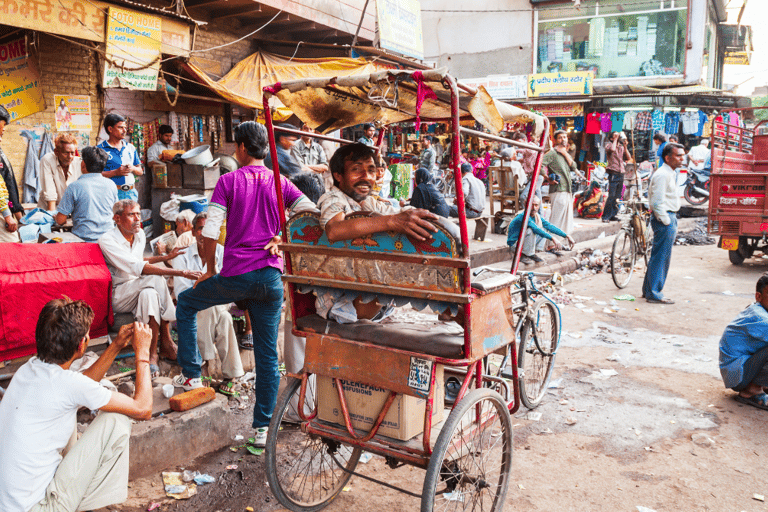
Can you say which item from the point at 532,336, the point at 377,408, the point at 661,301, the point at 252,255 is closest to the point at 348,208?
the point at 252,255

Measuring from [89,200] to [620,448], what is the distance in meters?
4.82

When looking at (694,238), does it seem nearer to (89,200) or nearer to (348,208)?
(348,208)

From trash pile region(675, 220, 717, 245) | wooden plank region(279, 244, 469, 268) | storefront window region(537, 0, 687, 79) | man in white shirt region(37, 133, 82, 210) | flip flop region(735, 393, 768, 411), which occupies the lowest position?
flip flop region(735, 393, 768, 411)

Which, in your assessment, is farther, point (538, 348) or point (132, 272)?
point (538, 348)

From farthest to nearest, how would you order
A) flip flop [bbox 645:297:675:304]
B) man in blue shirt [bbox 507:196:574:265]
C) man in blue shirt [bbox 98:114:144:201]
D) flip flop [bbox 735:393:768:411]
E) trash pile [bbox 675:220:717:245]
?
trash pile [bbox 675:220:717:245], flip flop [bbox 645:297:675:304], man in blue shirt [bbox 507:196:574:265], man in blue shirt [bbox 98:114:144:201], flip flop [bbox 735:393:768:411]

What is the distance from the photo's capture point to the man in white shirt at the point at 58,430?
2439 mm

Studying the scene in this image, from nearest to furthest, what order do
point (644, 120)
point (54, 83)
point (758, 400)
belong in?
point (758, 400), point (54, 83), point (644, 120)

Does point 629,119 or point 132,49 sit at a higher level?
point 629,119

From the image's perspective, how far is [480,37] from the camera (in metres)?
25.6

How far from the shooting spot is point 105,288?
169 inches

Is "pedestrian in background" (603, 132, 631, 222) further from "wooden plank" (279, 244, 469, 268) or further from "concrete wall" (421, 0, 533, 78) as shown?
"wooden plank" (279, 244, 469, 268)

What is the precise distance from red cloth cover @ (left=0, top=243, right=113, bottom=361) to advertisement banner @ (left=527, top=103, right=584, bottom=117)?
18.3m

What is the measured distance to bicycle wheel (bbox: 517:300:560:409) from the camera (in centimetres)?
440

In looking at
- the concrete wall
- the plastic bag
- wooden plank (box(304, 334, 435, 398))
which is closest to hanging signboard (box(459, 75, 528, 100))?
the concrete wall
